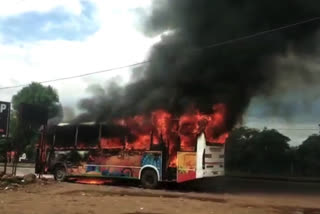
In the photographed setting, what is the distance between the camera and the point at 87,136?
65.0 ft

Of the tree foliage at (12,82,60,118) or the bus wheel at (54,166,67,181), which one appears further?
the tree foliage at (12,82,60,118)

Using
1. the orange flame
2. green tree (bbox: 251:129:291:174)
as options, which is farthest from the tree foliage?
the orange flame

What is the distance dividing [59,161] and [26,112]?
272 cm

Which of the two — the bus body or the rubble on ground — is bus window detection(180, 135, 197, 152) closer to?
the bus body

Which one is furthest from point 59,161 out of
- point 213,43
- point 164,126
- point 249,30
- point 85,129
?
point 249,30

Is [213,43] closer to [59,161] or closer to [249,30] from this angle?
[249,30]

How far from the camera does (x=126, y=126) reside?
1888cm

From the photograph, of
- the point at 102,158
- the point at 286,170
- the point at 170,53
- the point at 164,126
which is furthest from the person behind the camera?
the point at 286,170

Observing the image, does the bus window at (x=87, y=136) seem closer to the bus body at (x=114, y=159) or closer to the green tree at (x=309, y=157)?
the bus body at (x=114, y=159)

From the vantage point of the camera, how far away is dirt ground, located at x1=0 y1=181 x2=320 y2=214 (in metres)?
11.4

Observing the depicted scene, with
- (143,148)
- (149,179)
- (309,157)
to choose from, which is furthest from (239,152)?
(143,148)

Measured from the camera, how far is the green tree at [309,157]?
102 feet

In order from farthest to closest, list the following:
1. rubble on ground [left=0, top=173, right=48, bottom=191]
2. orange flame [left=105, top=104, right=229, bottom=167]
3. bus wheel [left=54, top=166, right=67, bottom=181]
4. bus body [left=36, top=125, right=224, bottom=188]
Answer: bus wheel [left=54, top=166, right=67, bottom=181], rubble on ground [left=0, top=173, right=48, bottom=191], orange flame [left=105, top=104, right=229, bottom=167], bus body [left=36, top=125, right=224, bottom=188]

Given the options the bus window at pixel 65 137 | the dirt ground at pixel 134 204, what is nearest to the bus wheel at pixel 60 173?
the bus window at pixel 65 137
